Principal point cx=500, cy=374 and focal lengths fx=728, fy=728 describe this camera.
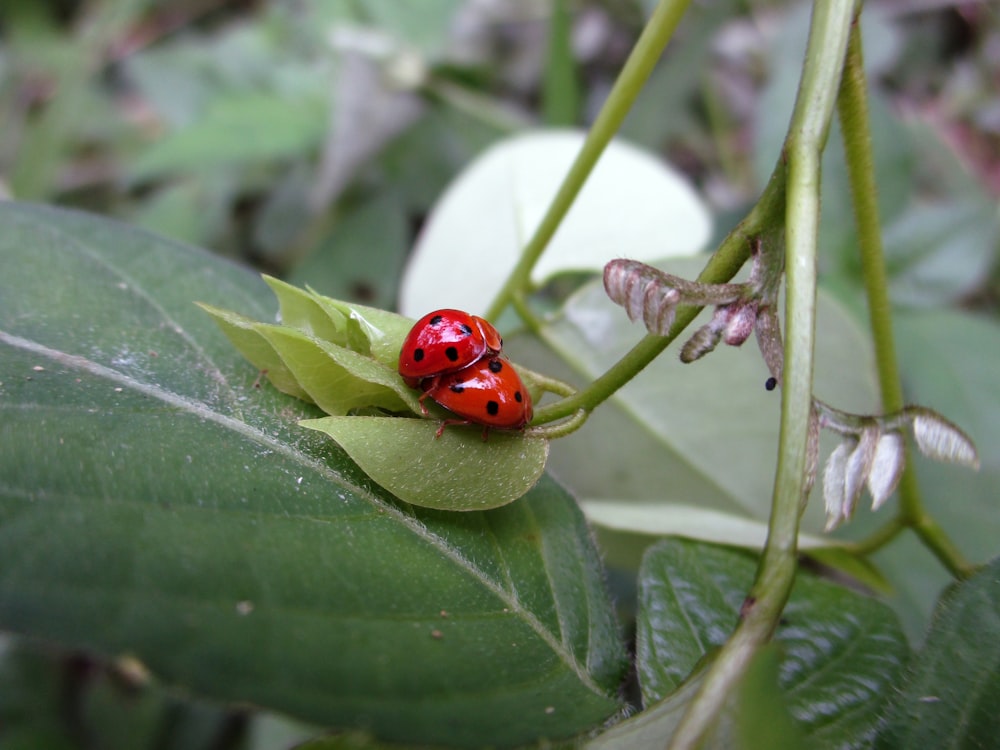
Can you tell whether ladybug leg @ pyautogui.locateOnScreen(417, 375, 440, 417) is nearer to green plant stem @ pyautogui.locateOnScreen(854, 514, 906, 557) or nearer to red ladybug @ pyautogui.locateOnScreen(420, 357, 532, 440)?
red ladybug @ pyautogui.locateOnScreen(420, 357, 532, 440)

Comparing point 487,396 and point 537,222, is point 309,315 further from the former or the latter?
point 537,222

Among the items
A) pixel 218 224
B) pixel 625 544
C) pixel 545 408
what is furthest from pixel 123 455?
pixel 218 224

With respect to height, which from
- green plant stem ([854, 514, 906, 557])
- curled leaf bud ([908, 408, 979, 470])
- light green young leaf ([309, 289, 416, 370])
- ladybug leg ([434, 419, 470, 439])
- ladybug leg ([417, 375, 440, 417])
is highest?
curled leaf bud ([908, 408, 979, 470])

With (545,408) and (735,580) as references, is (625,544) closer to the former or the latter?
(735,580)

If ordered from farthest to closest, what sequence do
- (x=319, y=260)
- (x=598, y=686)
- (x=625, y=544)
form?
(x=319, y=260) < (x=625, y=544) < (x=598, y=686)

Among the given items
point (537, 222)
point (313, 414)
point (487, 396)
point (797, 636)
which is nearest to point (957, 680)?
point (797, 636)

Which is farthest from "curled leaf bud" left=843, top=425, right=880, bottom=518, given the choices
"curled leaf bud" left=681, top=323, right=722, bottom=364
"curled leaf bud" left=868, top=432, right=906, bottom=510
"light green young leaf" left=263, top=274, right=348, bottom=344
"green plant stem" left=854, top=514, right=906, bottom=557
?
"light green young leaf" left=263, top=274, right=348, bottom=344
